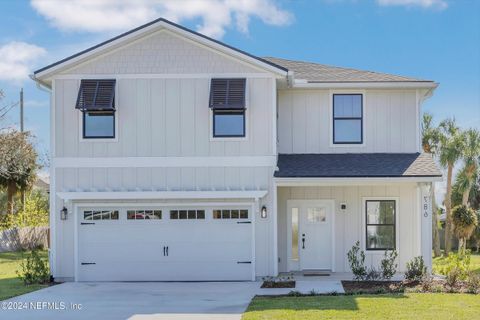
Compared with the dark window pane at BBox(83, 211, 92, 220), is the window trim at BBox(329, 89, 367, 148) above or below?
above

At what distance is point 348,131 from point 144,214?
6665 millimetres

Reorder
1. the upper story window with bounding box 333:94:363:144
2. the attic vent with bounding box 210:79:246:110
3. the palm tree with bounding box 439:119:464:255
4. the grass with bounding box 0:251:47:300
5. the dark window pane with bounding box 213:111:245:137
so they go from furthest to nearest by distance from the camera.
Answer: the palm tree with bounding box 439:119:464:255, the upper story window with bounding box 333:94:363:144, the dark window pane with bounding box 213:111:245:137, the attic vent with bounding box 210:79:246:110, the grass with bounding box 0:251:47:300

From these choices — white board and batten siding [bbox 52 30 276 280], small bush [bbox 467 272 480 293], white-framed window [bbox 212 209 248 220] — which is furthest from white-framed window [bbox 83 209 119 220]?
small bush [bbox 467 272 480 293]

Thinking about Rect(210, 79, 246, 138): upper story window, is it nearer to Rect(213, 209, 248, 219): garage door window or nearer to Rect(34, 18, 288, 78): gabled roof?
Rect(34, 18, 288, 78): gabled roof

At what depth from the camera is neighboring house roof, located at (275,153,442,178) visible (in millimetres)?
17250

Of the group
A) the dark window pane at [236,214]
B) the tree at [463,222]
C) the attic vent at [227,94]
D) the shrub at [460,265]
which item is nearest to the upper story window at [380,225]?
the shrub at [460,265]

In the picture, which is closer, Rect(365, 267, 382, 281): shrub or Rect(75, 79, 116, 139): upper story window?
Rect(365, 267, 382, 281): shrub

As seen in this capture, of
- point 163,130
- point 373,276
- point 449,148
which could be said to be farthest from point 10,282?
point 449,148

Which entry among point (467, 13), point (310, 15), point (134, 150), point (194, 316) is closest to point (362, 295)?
point (194, 316)

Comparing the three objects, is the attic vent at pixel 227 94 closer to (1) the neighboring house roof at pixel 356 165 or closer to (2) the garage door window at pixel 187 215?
(1) the neighboring house roof at pixel 356 165

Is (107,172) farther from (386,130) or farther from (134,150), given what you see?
(386,130)

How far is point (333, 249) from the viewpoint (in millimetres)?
19125

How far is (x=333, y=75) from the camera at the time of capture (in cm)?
1983

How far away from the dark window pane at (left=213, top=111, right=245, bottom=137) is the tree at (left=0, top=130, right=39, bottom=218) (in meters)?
16.3
